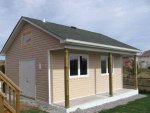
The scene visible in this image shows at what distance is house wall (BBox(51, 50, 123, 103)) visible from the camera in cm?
1178

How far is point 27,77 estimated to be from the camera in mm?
13203

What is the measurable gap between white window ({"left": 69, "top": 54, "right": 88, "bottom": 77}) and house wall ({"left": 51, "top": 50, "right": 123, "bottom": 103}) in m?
0.26

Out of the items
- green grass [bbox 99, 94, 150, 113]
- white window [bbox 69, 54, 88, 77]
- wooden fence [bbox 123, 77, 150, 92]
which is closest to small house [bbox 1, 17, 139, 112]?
white window [bbox 69, 54, 88, 77]

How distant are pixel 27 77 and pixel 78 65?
3.12 metres

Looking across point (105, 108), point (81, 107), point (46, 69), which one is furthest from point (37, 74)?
point (105, 108)

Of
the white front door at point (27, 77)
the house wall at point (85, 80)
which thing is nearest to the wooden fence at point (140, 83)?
the house wall at point (85, 80)

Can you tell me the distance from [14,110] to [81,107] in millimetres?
4193

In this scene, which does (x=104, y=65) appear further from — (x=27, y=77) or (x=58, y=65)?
(x=27, y=77)

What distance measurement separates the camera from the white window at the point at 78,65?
12.5 m

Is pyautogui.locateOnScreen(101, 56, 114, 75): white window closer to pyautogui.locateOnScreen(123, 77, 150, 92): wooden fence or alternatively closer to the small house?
the small house

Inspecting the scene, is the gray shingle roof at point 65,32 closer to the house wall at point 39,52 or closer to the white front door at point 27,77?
the house wall at point 39,52

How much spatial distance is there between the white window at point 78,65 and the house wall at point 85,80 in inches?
10.2

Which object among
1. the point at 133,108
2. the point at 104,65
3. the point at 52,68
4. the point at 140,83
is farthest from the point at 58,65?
the point at 140,83

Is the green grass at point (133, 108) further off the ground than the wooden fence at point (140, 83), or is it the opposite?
the wooden fence at point (140, 83)
